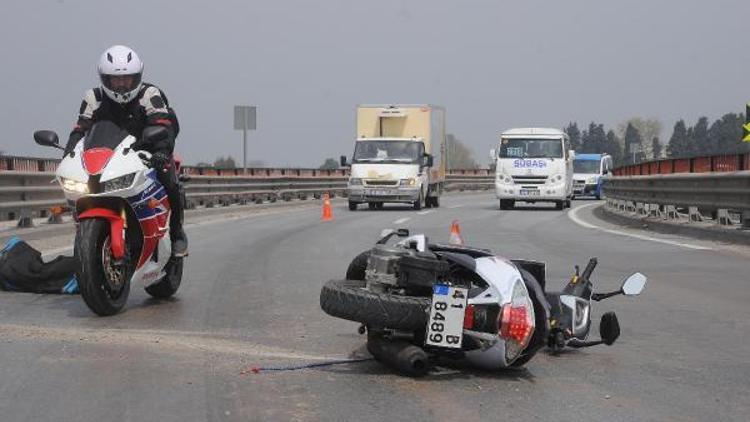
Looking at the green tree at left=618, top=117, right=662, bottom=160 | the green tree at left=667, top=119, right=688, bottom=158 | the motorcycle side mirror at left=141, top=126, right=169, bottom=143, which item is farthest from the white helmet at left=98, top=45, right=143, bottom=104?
the green tree at left=618, top=117, right=662, bottom=160

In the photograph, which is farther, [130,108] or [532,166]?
[532,166]

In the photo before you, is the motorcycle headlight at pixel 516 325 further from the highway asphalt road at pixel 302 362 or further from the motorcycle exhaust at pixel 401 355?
the motorcycle exhaust at pixel 401 355

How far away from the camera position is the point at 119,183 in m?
7.03

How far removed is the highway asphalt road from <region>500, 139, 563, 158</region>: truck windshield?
813 inches

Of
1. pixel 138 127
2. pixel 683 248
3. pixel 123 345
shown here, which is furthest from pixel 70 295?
pixel 683 248

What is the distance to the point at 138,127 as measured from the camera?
782cm

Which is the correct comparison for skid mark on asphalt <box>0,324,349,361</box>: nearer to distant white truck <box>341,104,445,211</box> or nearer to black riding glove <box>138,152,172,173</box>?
black riding glove <box>138,152,172,173</box>

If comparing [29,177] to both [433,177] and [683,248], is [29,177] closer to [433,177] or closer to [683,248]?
[683,248]

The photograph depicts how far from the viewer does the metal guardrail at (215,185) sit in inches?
636

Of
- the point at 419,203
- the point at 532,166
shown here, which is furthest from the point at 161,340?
the point at 532,166

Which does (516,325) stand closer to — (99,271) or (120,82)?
(99,271)

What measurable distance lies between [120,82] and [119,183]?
37.2 inches

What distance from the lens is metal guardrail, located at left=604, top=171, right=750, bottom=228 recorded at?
15844mm

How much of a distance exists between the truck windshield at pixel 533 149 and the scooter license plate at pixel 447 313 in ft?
86.6
